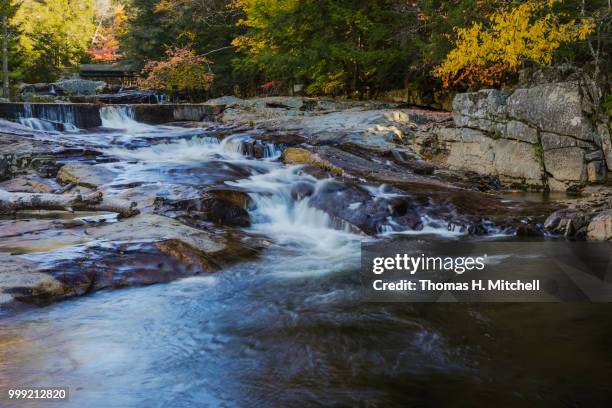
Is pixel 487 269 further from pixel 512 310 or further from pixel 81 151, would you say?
pixel 81 151

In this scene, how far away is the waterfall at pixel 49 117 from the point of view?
1448cm

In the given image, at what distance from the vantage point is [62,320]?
4.81m

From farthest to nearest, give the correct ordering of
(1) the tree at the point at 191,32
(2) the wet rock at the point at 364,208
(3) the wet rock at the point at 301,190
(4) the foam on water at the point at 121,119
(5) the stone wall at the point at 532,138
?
1. (1) the tree at the point at 191,32
2. (4) the foam on water at the point at 121,119
3. (5) the stone wall at the point at 532,138
4. (3) the wet rock at the point at 301,190
5. (2) the wet rock at the point at 364,208

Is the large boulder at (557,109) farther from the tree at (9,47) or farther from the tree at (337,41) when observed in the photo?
the tree at (9,47)

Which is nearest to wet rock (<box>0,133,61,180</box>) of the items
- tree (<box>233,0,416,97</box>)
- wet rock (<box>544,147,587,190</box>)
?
tree (<box>233,0,416,97</box>)

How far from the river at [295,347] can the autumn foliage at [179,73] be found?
17475 mm

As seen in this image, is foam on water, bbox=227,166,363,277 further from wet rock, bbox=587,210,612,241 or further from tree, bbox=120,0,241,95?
tree, bbox=120,0,241,95

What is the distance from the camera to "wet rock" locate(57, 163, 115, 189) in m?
9.39

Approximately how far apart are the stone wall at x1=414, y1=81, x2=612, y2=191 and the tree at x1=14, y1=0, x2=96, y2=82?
913 inches

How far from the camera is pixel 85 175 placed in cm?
962

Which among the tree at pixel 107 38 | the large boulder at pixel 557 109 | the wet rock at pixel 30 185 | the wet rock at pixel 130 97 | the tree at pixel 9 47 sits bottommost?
the wet rock at pixel 30 185

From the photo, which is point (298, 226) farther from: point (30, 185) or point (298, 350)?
point (30, 185)

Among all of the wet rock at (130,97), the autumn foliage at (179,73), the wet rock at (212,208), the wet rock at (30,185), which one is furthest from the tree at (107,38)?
the wet rock at (212,208)

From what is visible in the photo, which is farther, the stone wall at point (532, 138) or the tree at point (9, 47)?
the tree at point (9, 47)
